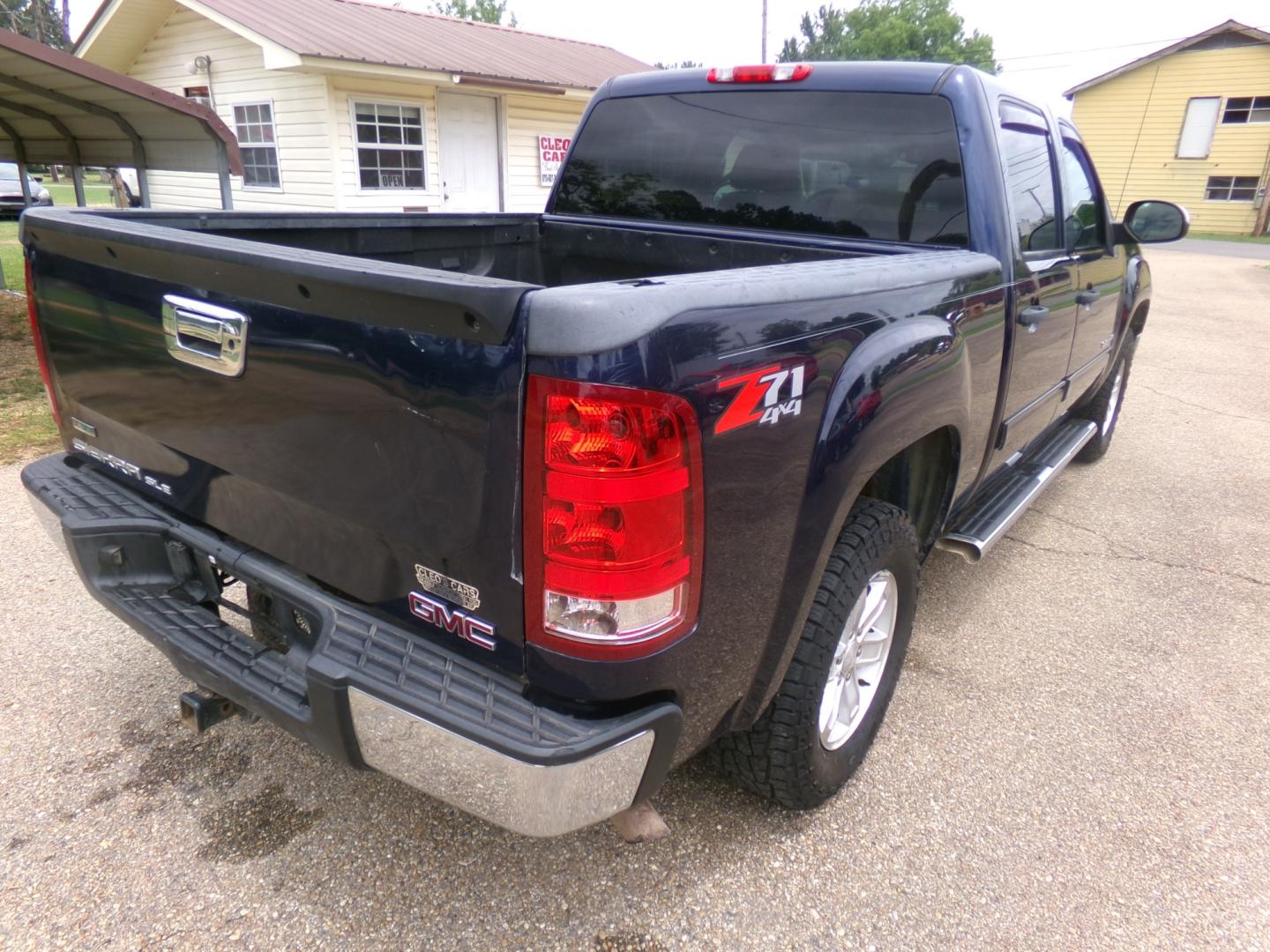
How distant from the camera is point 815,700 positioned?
2.11 m

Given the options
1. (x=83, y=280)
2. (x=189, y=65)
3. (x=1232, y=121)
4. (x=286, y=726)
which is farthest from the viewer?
(x=1232, y=121)

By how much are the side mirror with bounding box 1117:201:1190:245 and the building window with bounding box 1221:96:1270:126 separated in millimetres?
31130

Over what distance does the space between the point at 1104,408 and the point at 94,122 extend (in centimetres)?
981

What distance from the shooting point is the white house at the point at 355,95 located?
12070mm

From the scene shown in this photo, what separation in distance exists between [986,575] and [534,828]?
3061 millimetres

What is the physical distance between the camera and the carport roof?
6.73m

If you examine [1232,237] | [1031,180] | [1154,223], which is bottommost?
[1232,237]

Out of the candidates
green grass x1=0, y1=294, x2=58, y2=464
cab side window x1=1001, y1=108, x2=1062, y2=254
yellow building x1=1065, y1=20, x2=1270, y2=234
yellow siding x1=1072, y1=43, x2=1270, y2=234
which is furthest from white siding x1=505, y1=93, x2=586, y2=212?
yellow siding x1=1072, y1=43, x2=1270, y2=234

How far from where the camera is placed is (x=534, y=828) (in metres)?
1.57

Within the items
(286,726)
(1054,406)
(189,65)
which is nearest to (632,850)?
(286,726)

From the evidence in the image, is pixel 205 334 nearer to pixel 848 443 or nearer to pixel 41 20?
pixel 848 443

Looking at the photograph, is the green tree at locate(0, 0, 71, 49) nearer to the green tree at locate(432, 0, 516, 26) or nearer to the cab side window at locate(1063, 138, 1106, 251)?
the green tree at locate(432, 0, 516, 26)

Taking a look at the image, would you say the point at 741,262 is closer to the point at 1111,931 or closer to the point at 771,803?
the point at 771,803

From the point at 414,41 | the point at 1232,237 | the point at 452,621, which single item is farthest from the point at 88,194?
the point at 1232,237
